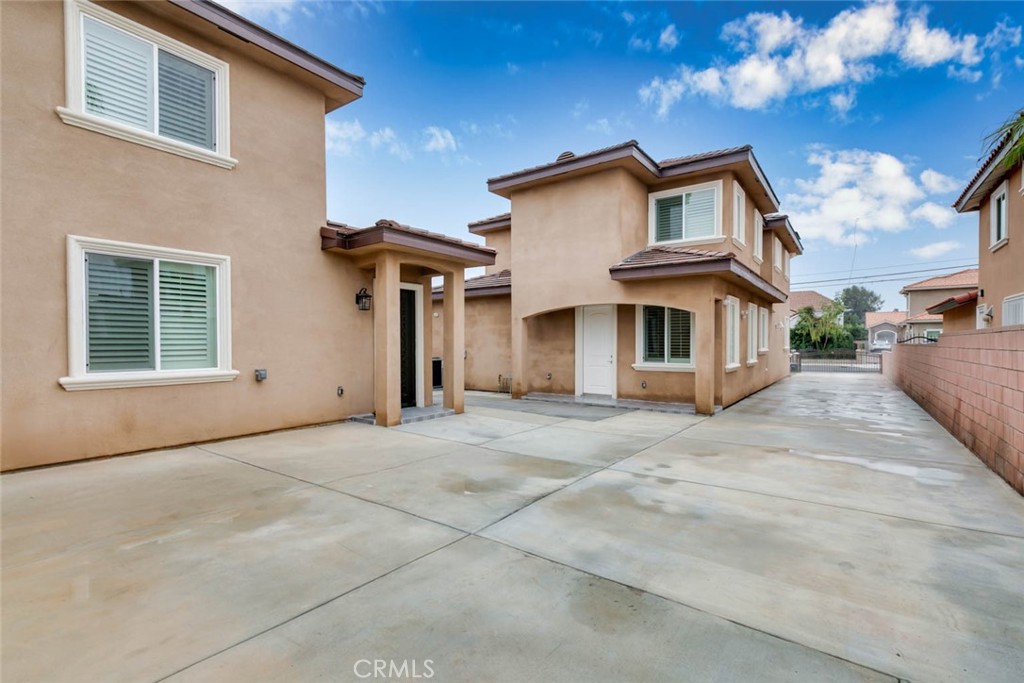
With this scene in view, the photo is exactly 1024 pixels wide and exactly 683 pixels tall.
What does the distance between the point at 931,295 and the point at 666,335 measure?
28698 millimetres

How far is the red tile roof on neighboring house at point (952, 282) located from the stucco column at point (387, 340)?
28839 mm

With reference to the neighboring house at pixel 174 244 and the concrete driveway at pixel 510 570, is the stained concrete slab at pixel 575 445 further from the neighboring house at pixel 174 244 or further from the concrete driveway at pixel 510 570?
the neighboring house at pixel 174 244

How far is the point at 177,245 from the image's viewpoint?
21.3ft

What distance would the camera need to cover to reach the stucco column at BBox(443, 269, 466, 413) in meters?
9.75

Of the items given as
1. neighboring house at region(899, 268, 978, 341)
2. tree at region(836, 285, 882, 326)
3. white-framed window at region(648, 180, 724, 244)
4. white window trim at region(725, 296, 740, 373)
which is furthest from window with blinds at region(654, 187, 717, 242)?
tree at region(836, 285, 882, 326)

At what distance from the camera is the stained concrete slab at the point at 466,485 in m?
4.20

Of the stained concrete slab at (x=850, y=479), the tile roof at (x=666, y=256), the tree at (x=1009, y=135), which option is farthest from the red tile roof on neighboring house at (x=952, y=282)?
the tree at (x=1009, y=135)

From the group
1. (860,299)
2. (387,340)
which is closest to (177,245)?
(387,340)

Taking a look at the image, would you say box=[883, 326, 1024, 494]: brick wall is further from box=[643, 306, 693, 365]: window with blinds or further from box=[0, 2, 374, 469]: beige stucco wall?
box=[0, 2, 374, 469]: beige stucco wall

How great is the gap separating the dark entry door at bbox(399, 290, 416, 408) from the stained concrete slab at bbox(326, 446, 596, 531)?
4.03 metres

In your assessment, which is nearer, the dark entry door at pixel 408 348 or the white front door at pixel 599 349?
the dark entry door at pixel 408 348

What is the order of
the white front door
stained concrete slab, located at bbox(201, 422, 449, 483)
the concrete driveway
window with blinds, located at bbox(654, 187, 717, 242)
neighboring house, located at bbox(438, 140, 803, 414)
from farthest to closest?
1. the white front door
2. window with blinds, located at bbox(654, 187, 717, 242)
3. neighboring house, located at bbox(438, 140, 803, 414)
4. stained concrete slab, located at bbox(201, 422, 449, 483)
5. the concrete driveway

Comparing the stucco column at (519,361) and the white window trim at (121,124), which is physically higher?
the white window trim at (121,124)

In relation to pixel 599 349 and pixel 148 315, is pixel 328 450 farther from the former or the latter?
pixel 599 349
